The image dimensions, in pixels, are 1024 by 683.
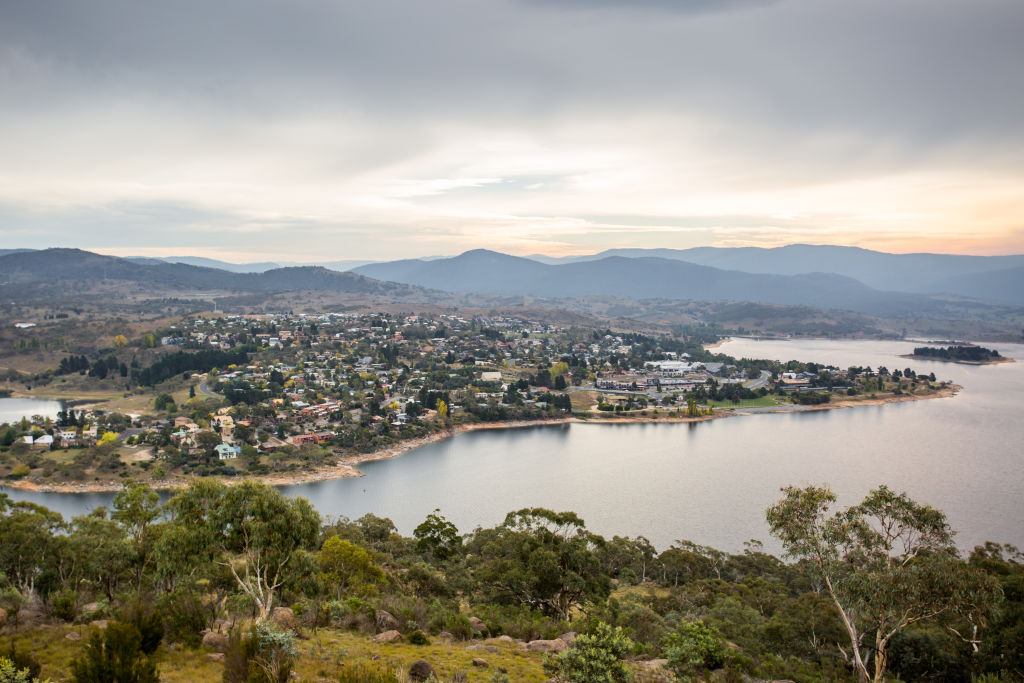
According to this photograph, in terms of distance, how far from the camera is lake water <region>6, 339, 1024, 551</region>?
18422mm

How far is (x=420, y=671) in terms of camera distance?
4926 mm

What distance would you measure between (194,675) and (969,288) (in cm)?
23684

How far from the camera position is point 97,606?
6.01 meters

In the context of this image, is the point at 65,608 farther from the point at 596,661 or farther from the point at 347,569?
the point at 596,661

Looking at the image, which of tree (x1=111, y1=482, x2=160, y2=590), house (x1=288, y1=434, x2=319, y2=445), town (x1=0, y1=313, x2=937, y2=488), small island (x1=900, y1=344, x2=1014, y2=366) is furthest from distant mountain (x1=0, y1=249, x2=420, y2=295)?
tree (x1=111, y1=482, x2=160, y2=590)

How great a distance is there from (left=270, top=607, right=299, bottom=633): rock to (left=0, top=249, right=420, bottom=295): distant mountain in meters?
115

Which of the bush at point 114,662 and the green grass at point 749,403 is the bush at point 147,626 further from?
the green grass at point 749,403

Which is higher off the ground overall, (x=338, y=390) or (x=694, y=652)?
(x=694, y=652)

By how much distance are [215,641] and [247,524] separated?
1.01 metres

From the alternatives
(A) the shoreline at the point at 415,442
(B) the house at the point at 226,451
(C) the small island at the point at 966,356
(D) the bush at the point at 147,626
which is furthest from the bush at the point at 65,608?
(C) the small island at the point at 966,356

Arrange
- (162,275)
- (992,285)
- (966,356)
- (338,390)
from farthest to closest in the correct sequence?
(992,285)
(162,275)
(966,356)
(338,390)

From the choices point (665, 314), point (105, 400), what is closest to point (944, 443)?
point (105, 400)

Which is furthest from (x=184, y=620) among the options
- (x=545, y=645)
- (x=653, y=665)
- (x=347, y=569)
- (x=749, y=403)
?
(x=749, y=403)

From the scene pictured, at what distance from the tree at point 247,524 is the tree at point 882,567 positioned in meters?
5.22
